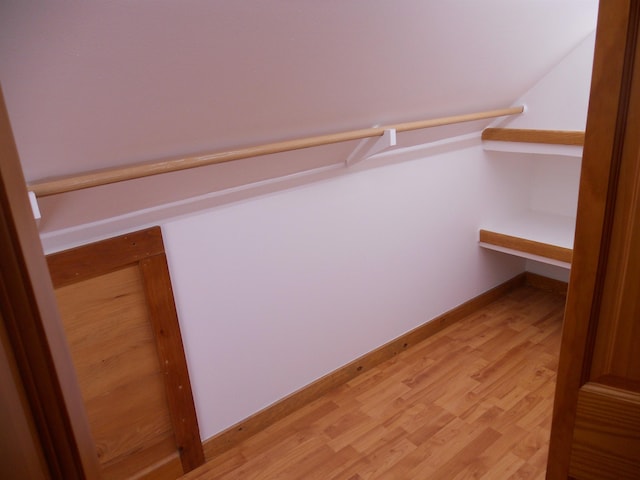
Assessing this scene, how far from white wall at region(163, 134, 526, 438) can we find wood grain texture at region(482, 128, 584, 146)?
95 mm

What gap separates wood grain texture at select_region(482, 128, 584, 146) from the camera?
2.41m

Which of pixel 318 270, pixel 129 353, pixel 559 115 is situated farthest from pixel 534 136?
pixel 129 353

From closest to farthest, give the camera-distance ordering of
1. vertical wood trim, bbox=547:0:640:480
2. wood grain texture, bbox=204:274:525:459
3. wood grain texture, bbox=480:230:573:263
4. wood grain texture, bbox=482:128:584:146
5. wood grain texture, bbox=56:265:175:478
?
vertical wood trim, bbox=547:0:640:480, wood grain texture, bbox=56:265:175:478, wood grain texture, bbox=204:274:525:459, wood grain texture, bbox=482:128:584:146, wood grain texture, bbox=480:230:573:263

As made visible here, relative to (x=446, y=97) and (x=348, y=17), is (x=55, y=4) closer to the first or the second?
(x=348, y=17)

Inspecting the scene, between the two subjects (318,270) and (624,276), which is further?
(318,270)

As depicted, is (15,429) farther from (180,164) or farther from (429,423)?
(429,423)

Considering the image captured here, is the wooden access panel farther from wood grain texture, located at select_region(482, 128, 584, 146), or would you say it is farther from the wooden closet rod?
wood grain texture, located at select_region(482, 128, 584, 146)

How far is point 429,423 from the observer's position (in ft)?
7.02

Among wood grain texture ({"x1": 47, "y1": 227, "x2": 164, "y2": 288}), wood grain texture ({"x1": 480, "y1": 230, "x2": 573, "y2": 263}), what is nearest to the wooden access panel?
wood grain texture ({"x1": 47, "y1": 227, "x2": 164, "y2": 288})

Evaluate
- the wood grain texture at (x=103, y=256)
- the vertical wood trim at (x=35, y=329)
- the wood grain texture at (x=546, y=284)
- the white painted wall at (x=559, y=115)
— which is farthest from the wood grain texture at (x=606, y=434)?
the wood grain texture at (x=546, y=284)

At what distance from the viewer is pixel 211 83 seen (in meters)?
1.24

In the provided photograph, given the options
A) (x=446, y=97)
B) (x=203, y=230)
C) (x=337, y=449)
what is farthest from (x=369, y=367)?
(x=446, y=97)

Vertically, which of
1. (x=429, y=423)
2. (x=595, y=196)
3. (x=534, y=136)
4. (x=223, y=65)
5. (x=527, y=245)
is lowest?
(x=429, y=423)

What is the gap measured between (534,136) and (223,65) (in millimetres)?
1924
